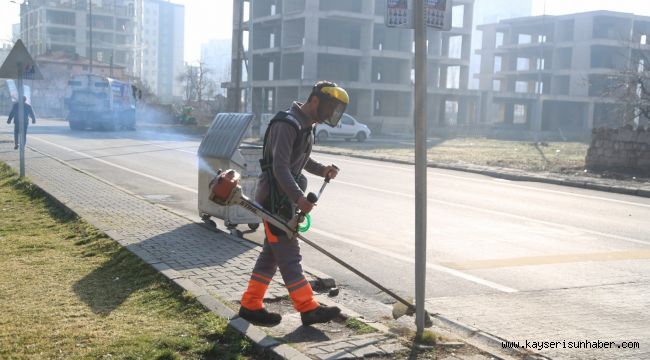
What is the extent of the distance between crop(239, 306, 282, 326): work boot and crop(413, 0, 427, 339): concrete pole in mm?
1009

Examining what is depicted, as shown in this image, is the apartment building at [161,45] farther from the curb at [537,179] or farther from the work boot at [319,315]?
the work boot at [319,315]

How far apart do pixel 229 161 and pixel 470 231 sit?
11.6 ft

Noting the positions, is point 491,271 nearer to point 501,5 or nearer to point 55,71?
point 55,71

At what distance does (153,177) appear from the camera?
1554 centimetres

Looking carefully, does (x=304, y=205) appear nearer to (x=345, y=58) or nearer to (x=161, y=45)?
(x=345, y=58)

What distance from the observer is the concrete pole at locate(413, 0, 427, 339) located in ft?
14.4

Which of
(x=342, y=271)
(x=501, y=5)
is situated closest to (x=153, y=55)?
(x=501, y=5)

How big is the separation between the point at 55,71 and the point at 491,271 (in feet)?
291

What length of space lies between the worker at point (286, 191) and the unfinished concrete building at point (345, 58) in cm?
5479

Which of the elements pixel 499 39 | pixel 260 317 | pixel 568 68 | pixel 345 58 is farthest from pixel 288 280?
pixel 499 39

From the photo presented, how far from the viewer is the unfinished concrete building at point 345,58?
64.1 meters

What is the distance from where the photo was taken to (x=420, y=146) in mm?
4469

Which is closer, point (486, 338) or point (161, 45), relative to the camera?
point (486, 338)

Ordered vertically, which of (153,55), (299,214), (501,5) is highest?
(501,5)
